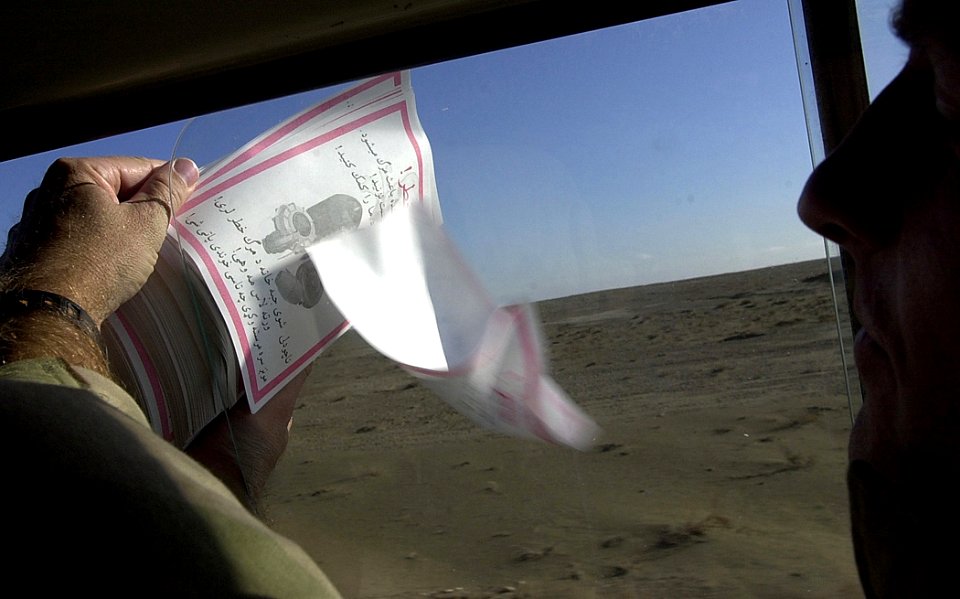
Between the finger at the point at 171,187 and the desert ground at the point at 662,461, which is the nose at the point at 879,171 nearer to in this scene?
the desert ground at the point at 662,461

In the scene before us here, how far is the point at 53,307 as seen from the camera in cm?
101

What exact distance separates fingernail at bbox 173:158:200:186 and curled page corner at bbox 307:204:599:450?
0.68 ft

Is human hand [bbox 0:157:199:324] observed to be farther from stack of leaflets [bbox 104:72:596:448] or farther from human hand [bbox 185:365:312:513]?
human hand [bbox 185:365:312:513]

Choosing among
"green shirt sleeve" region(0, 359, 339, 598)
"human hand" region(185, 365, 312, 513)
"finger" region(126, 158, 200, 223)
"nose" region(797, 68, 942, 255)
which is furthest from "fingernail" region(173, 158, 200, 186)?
"nose" region(797, 68, 942, 255)

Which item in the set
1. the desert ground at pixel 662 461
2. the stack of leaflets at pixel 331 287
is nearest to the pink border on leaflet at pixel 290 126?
the stack of leaflets at pixel 331 287

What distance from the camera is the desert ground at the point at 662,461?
996mm

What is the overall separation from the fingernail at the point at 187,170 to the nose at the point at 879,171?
0.78m

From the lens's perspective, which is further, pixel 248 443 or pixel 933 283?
pixel 248 443

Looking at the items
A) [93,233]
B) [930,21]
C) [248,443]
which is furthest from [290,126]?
[930,21]

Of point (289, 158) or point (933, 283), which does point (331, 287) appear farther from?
point (933, 283)

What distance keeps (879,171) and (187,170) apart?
33.7 inches

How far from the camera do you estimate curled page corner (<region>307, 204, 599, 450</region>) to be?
105 cm

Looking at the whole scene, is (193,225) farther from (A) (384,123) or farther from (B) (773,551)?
(B) (773,551)

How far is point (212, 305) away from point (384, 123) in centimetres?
33
